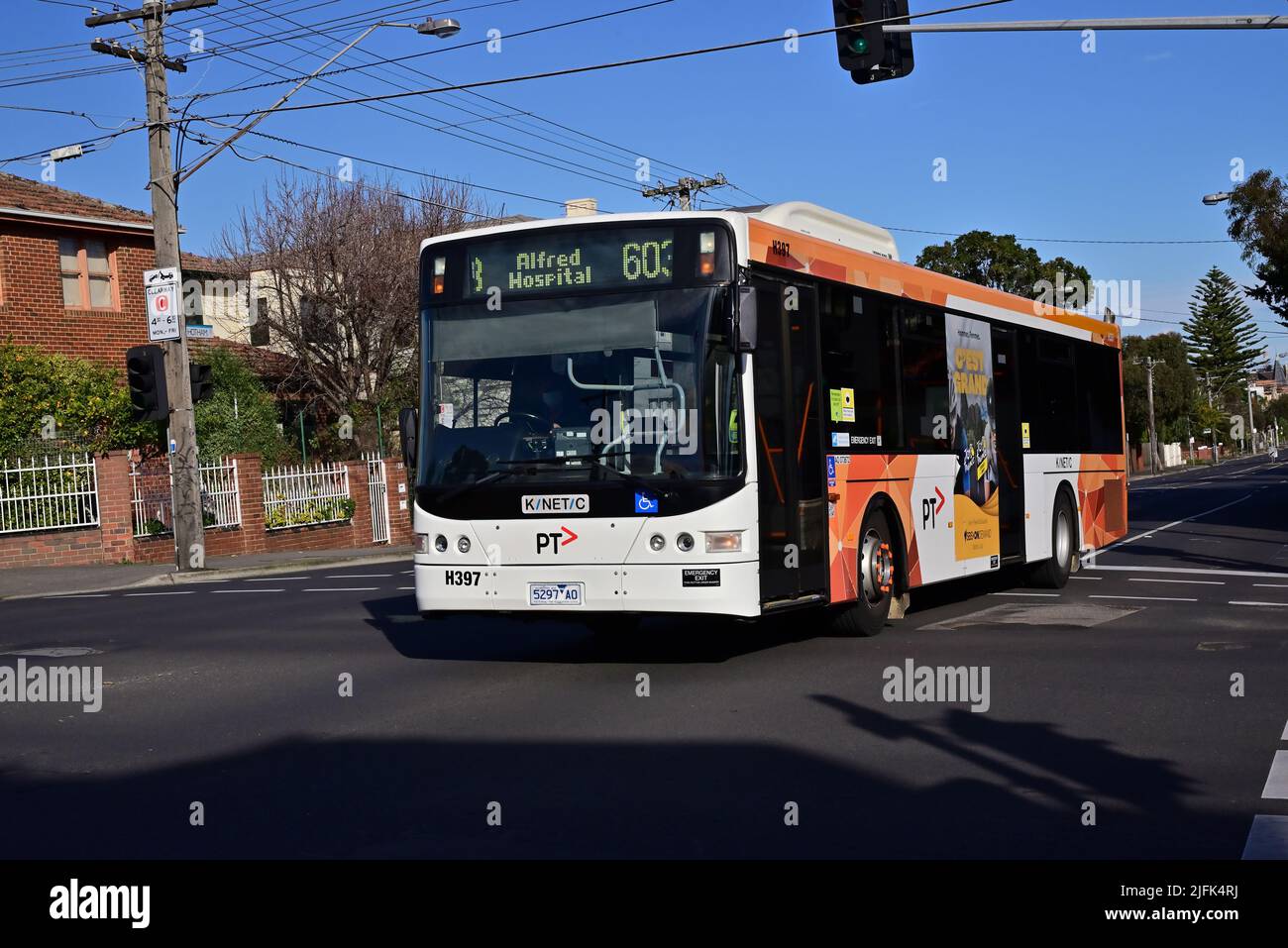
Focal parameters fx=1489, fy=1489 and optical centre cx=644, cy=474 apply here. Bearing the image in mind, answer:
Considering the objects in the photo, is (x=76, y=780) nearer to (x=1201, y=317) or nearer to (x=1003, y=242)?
(x=1003, y=242)

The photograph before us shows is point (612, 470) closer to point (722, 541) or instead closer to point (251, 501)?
point (722, 541)

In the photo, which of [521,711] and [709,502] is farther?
[709,502]

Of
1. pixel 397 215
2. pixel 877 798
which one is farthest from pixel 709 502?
pixel 397 215

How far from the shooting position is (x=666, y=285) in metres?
10.7

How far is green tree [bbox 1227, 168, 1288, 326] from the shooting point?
115 feet

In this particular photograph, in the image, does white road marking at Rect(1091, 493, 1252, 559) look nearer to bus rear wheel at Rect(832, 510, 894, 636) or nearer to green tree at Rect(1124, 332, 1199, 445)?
bus rear wheel at Rect(832, 510, 894, 636)

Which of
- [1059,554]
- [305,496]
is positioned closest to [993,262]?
[305,496]

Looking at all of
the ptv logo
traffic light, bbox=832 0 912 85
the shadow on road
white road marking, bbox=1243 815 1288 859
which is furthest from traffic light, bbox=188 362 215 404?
white road marking, bbox=1243 815 1288 859

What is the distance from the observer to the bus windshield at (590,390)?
10.5m

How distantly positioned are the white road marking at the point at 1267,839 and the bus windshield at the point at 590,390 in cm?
478

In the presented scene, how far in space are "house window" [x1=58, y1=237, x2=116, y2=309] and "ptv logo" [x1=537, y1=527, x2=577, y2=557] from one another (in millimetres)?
26142

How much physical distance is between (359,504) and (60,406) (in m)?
7.17
